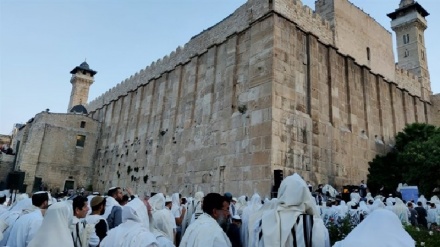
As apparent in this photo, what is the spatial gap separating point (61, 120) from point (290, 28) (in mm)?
22336

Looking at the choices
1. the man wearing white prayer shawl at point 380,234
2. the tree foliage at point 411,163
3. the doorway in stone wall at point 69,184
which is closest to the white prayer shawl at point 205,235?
the man wearing white prayer shawl at point 380,234

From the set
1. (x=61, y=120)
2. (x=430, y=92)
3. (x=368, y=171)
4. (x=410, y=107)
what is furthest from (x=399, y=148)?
(x=61, y=120)

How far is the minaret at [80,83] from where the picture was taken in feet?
133

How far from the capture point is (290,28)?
51.3 ft

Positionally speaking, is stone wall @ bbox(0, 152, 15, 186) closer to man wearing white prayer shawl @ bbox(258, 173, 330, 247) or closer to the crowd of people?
the crowd of people

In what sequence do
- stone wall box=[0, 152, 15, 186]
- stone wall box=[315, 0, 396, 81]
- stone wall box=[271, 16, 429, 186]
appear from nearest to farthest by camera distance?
stone wall box=[271, 16, 429, 186] → stone wall box=[315, 0, 396, 81] → stone wall box=[0, 152, 15, 186]

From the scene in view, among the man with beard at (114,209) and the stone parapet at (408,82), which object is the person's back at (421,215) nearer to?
the man with beard at (114,209)

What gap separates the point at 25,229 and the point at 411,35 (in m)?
37.8

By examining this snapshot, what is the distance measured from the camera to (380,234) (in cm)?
211

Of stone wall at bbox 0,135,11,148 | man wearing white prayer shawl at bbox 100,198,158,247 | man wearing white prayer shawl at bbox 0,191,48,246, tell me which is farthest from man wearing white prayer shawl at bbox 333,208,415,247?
stone wall at bbox 0,135,11,148

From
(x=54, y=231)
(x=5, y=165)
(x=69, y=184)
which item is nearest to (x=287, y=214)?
(x=54, y=231)

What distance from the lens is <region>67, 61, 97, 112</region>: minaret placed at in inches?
1592

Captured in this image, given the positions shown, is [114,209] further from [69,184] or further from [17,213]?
[69,184]

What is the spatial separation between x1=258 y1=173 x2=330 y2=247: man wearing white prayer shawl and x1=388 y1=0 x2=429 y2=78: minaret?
111 ft
